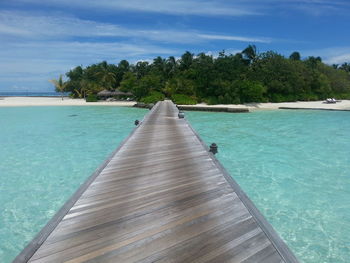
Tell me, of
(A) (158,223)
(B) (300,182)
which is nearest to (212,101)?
(B) (300,182)

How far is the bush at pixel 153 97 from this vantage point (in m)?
46.4

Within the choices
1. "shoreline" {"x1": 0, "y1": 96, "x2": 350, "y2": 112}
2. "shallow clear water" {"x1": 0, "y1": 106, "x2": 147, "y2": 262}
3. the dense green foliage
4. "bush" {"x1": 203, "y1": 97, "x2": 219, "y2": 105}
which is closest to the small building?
the dense green foliage

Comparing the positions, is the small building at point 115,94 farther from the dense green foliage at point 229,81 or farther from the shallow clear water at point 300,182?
the shallow clear water at point 300,182

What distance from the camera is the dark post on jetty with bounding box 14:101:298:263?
3791mm

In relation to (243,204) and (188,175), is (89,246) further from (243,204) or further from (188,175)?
(188,175)

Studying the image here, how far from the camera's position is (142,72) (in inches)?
2749

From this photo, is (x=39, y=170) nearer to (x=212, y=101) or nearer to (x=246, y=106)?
(x=212, y=101)

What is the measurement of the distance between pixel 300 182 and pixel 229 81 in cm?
4043

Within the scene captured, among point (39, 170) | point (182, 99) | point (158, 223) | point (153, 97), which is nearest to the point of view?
point (158, 223)

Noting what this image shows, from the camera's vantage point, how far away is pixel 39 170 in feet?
39.6

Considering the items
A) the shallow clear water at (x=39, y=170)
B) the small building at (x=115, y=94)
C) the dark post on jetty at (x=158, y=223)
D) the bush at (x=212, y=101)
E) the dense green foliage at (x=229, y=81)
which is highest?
the dense green foliage at (x=229, y=81)

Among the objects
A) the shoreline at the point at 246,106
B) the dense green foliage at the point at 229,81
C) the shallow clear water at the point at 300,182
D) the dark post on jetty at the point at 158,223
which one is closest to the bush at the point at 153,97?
the dense green foliage at the point at 229,81

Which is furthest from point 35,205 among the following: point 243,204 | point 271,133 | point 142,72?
point 142,72

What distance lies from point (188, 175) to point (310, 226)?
3694mm
